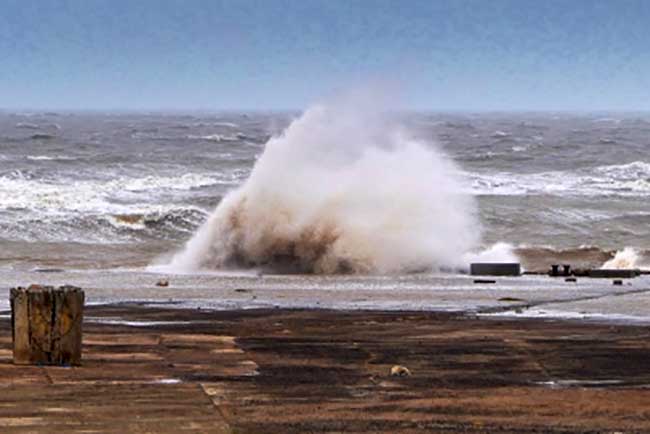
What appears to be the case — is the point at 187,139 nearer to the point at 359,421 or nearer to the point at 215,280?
the point at 215,280

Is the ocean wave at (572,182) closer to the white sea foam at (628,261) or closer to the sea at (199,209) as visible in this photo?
the sea at (199,209)

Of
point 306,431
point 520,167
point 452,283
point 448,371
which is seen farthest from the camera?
point 520,167

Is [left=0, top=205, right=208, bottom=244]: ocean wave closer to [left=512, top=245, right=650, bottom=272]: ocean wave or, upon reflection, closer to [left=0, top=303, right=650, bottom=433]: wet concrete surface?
[left=512, top=245, right=650, bottom=272]: ocean wave

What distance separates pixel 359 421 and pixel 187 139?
280ft

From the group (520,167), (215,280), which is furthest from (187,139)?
(215,280)

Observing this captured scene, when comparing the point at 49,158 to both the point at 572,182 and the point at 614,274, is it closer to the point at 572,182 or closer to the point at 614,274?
the point at 572,182

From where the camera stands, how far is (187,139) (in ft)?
310

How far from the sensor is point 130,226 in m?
35.4

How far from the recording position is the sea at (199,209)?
78.2 ft

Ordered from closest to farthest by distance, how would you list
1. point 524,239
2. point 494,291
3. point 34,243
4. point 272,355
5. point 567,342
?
point 272,355 → point 567,342 → point 494,291 → point 34,243 → point 524,239

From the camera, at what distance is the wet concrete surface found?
997cm

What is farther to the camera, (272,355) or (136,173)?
(136,173)

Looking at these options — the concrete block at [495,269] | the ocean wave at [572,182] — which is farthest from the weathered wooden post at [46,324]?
the ocean wave at [572,182]

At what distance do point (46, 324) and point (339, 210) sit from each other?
15.9m
